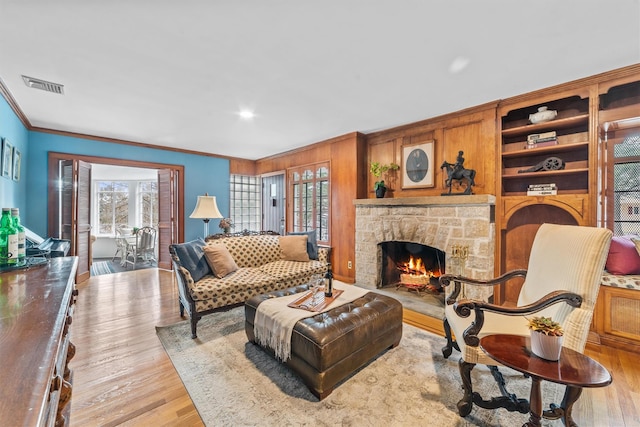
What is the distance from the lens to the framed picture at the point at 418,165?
371 centimetres

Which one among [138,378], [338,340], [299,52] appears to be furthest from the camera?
[299,52]

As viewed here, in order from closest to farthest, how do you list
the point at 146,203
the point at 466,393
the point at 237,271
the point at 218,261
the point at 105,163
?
the point at 466,393
the point at 218,261
the point at 237,271
the point at 105,163
the point at 146,203

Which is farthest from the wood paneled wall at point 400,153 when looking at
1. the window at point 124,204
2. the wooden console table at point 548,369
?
the window at point 124,204

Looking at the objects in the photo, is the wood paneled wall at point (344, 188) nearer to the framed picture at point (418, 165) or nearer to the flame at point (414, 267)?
the framed picture at point (418, 165)

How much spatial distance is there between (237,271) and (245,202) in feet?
11.5

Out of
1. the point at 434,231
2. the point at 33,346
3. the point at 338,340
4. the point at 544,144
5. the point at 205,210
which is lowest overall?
the point at 338,340

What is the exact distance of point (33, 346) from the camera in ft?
2.35

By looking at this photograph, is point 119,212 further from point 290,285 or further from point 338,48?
point 338,48

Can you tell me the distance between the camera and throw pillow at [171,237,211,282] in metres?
2.86

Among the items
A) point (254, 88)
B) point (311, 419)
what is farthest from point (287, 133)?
point (311, 419)

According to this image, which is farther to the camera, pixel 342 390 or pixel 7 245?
pixel 342 390

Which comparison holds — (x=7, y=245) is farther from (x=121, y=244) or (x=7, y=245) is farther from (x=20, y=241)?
(x=121, y=244)

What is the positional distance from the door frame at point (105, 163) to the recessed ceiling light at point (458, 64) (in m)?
5.01

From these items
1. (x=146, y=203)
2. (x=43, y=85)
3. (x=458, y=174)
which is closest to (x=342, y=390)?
(x=458, y=174)
